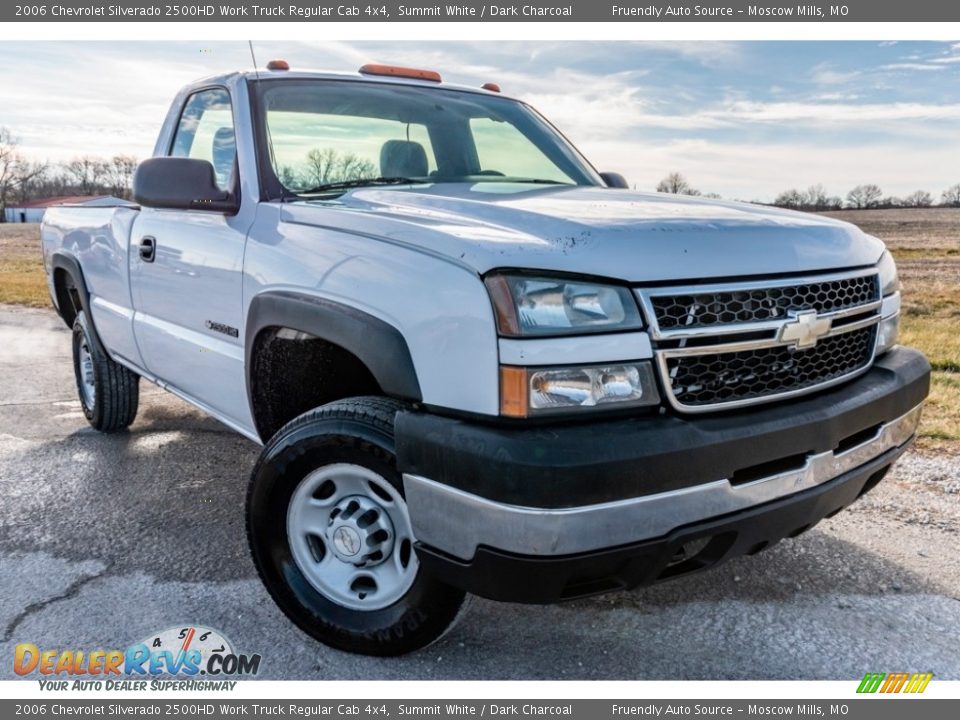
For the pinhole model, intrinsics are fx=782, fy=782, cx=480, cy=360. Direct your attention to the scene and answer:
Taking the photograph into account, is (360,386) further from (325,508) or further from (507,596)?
(507,596)

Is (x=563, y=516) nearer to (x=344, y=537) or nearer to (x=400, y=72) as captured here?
(x=344, y=537)

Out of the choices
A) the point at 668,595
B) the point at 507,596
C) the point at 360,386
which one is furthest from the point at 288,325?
the point at 668,595

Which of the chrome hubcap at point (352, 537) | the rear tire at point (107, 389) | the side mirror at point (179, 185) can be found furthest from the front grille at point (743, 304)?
the rear tire at point (107, 389)

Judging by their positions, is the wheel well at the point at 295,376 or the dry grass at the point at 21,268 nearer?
the wheel well at the point at 295,376

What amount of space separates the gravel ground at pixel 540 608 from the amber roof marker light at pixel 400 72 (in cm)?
225

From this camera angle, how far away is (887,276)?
2.90m

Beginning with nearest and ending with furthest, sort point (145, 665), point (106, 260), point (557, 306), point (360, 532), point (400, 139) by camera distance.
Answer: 1. point (557, 306)
2. point (360, 532)
3. point (145, 665)
4. point (400, 139)
5. point (106, 260)

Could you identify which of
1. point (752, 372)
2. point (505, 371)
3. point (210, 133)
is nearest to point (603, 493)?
point (505, 371)

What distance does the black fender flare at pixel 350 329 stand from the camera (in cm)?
223

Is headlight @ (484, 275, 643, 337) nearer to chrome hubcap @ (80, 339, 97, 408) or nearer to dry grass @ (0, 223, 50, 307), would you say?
chrome hubcap @ (80, 339, 97, 408)

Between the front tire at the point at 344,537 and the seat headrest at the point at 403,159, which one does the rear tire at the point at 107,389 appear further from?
the front tire at the point at 344,537

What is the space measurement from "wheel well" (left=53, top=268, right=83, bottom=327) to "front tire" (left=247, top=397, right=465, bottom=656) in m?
3.48

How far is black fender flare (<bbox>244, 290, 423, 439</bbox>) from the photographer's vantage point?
2.23 metres

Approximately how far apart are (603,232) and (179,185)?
1856mm
